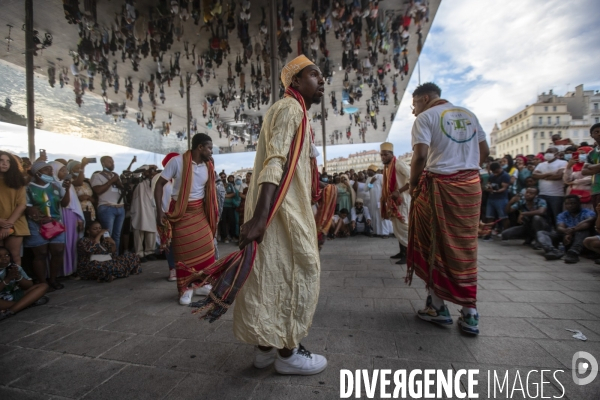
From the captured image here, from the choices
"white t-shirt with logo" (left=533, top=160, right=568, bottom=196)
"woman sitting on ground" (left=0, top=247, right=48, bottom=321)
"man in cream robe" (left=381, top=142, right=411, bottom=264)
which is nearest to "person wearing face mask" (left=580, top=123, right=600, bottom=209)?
"white t-shirt with logo" (left=533, top=160, right=568, bottom=196)

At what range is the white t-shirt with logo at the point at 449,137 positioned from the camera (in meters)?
2.43

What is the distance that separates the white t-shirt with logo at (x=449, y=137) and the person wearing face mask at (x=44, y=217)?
4535 mm

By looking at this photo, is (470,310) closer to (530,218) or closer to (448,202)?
(448,202)

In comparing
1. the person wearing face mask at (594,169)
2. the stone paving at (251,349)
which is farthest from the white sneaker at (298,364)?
the person wearing face mask at (594,169)

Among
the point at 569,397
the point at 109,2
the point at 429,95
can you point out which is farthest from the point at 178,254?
the point at 109,2

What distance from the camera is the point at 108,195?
5.26 meters

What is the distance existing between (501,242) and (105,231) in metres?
7.59

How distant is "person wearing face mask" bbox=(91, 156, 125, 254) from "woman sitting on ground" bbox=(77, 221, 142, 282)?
14.0 inches

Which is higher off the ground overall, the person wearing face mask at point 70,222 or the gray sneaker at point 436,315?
the person wearing face mask at point 70,222

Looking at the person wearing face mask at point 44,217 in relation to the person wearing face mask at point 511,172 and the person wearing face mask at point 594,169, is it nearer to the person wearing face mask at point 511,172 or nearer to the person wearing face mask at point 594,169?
the person wearing face mask at point 594,169

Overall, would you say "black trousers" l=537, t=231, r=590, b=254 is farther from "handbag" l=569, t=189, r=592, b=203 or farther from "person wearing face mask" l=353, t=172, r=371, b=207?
"person wearing face mask" l=353, t=172, r=371, b=207

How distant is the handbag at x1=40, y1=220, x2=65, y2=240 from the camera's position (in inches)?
154

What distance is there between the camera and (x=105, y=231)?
483 cm

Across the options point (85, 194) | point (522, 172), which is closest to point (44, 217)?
point (85, 194)
